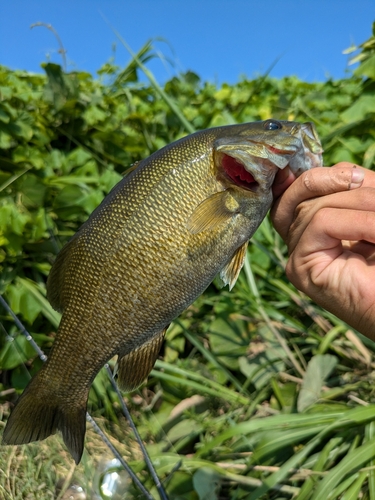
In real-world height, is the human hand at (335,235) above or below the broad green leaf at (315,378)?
above

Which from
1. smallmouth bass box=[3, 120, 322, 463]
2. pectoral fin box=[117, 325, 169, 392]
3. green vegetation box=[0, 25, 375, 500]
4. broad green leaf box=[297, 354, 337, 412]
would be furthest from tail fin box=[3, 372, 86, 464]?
broad green leaf box=[297, 354, 337, 412]

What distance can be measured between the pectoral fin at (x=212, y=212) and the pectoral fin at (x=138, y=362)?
0.97 feet

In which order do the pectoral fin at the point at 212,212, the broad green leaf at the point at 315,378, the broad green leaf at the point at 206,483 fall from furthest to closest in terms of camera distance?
the broad green leaf at the point at 315,378 < the broad green leaf at the point at 206,483 < the pectoral fin at the point at 212,212

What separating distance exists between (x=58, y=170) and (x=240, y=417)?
6.05 feet

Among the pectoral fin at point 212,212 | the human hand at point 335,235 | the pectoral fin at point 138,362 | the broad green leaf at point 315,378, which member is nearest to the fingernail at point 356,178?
the human hand at point 335,235

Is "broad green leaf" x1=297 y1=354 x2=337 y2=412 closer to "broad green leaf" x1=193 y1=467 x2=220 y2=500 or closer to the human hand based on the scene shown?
"broad green leaf" x1=193 y1=467 x2=220 y2=500

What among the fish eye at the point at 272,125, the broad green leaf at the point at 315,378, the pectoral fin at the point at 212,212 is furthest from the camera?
the broad green leaf at the point at 315,378

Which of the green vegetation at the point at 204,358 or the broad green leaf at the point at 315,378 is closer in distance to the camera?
the green vegetation at the point at 204,358

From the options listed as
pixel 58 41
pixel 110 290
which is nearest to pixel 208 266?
pixel 110 290

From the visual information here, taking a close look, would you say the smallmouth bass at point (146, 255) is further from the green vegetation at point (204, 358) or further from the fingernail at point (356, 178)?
the green vegetation at point (204, 358)

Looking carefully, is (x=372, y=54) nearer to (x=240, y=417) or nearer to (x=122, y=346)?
(x=240, y=417)

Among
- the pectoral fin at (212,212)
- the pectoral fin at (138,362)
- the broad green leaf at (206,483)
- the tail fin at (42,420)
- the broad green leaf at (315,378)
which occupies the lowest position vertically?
the broad green leaf at (206,483)

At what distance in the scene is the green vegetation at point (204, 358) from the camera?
1933 millimetres

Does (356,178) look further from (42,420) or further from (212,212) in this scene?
(42,420)
